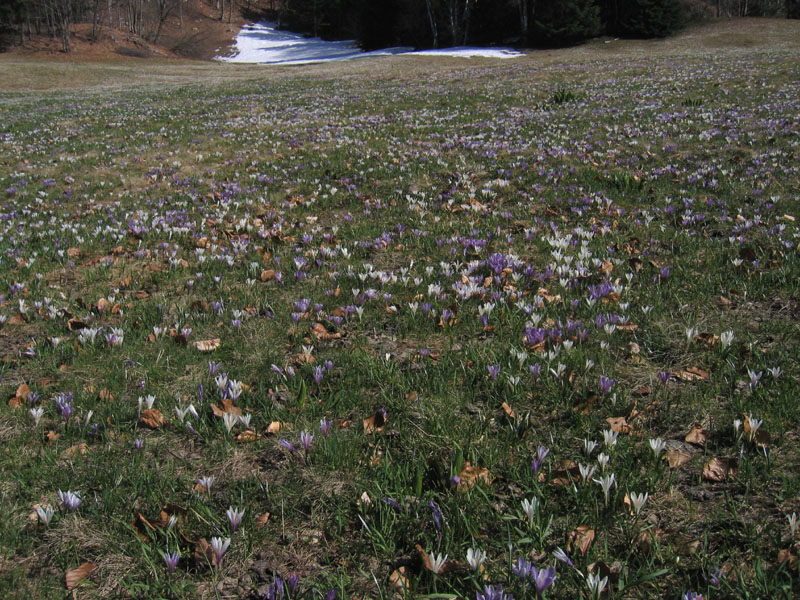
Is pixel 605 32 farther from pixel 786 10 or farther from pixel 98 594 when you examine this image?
pixel 98 594

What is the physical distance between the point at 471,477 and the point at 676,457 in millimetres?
1218

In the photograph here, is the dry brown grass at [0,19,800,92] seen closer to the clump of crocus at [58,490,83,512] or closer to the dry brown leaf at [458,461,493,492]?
the dry brown leaf at [458,461,493,492]

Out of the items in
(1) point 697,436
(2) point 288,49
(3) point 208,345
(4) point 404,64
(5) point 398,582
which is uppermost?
(2) point 288,49

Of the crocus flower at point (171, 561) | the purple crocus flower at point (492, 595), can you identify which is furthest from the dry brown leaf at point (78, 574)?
the purple crocus flower at point (492, 595)

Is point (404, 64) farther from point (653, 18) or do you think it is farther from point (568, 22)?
point (653, 18)

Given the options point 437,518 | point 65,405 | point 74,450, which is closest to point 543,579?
point 437,518

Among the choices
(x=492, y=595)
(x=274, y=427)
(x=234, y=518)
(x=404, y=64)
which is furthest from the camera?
(x=404, y=64)

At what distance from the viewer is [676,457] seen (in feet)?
9.09

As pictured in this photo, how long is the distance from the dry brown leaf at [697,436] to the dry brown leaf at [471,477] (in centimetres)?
129

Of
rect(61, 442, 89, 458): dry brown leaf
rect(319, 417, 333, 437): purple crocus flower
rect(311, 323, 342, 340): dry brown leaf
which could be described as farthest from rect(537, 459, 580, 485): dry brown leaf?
rect(61, 442, 89, 458): dry brown leaf

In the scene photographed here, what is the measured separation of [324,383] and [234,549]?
143 cm

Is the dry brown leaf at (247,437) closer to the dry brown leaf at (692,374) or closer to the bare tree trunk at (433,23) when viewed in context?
the dry brown leaf at (692,374)

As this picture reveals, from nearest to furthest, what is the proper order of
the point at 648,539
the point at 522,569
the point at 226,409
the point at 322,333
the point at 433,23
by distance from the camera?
1. the point at 522,569
2. the point at 648,539
3. the point at 226,409
4. the point at 322,333
5. the point at 433,23

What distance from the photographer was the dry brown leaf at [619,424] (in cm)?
298
